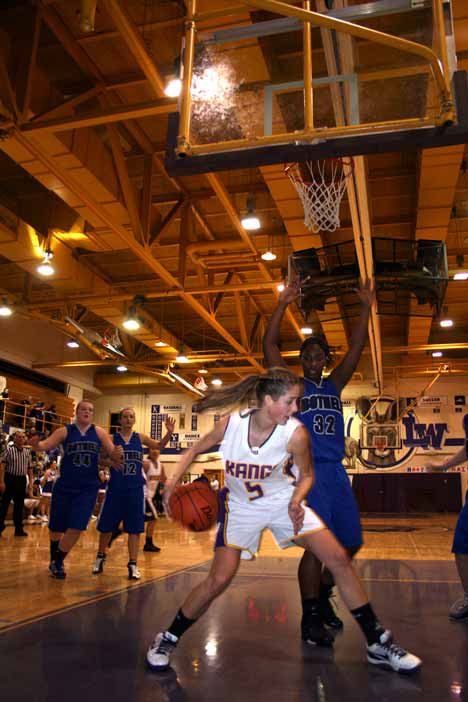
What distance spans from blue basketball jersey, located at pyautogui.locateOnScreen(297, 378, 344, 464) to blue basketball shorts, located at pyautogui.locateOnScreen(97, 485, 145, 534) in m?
3.20

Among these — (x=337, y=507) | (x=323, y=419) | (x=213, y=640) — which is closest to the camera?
(x=213, y=640)

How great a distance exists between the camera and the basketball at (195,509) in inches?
155

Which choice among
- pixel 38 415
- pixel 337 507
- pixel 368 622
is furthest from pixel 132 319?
pixel 368 622

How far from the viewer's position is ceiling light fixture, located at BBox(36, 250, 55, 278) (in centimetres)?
1226

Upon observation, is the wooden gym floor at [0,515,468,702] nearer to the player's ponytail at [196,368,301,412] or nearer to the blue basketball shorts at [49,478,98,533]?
the blue basketball shorts at [49,478,98,533]

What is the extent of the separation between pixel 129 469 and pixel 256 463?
3.98 meters

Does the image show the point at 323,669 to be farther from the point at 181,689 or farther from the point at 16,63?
the point at 16,63

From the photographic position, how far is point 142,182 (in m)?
11.8

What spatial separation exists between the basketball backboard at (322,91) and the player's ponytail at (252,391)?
1708 mm

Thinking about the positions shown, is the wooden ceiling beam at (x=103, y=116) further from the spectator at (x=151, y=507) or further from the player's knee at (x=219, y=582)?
the player's knee at (x=219, y=582)

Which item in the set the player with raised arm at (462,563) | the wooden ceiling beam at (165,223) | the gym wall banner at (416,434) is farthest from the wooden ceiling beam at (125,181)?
the gym wall banner at (416,434)

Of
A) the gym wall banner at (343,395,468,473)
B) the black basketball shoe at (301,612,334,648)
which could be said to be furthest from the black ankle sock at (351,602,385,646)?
the gym wall banner at (343,395,468,473)

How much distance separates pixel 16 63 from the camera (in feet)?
26.0

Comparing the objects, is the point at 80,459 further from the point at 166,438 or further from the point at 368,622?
the point at 368,622
